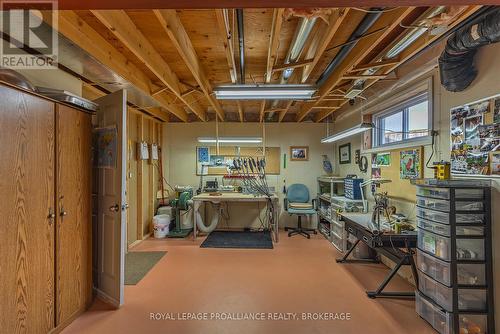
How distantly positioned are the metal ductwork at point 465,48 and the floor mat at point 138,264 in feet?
13.7

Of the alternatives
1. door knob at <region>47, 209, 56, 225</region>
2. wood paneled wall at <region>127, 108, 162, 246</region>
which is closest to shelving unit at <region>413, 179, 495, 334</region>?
door knob at <region>47, 209, 56, 225</region>

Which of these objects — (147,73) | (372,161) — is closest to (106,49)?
(147,73)

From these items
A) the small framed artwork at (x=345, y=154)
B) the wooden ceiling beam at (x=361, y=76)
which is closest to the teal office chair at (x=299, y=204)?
the small framed artwork at (x=345, y=154)

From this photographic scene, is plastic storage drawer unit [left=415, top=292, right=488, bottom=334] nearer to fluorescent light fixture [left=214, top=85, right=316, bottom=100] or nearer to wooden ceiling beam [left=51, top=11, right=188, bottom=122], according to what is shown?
fluorescent light fixture [left=214, top=85, right=316, bottom=100]

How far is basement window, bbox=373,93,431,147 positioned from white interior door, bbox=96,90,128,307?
11.2 feet

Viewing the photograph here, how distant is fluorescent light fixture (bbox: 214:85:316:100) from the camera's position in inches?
116

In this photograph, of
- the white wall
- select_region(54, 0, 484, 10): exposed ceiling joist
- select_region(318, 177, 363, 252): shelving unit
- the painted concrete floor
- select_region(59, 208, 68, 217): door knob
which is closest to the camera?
select_region(54, 0, 484, 10): exposed ceiling joist

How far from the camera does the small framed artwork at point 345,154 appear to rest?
206 inches

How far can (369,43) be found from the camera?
2328 millimetres

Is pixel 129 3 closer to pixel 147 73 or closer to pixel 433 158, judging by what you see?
pixel 147 73

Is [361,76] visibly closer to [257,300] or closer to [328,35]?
[328,35]

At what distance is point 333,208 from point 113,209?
12.5ft

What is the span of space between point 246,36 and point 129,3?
1610mm

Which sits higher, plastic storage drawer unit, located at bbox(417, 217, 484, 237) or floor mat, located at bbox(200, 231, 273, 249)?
plastic storage drawer unit, located at bbox(417, 217, 484, 237)
